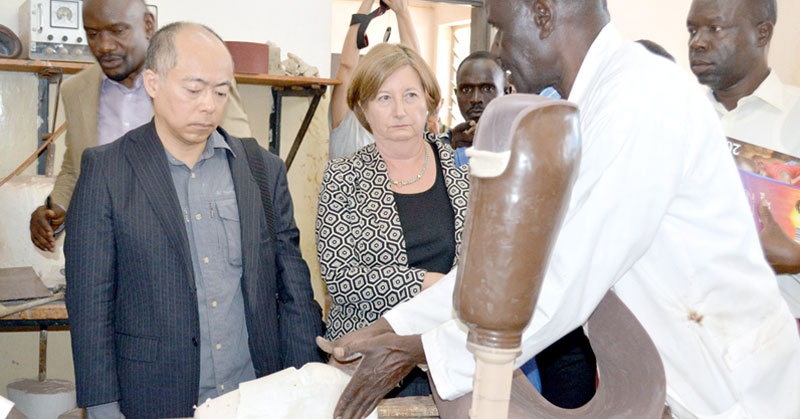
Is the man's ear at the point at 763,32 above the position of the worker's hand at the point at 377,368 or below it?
above

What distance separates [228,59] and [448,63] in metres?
7.16

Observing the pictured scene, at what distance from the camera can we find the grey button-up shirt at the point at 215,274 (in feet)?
6.93

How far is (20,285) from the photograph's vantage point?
2912 mm

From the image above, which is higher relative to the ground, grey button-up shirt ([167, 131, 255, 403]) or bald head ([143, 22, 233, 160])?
bald head ([143, 22, 233, 160])

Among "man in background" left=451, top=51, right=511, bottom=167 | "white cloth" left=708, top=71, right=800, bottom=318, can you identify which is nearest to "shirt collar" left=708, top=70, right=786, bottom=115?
"white cloth" left=708, top=71, right=800, bottom=318

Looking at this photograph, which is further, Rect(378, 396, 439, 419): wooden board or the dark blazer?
the dark blazer

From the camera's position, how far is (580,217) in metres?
1.06

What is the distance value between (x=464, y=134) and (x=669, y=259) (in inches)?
95.5

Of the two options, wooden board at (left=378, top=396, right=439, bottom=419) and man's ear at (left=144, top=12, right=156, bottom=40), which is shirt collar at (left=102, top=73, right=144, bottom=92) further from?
wooden board at (left=378, top=396, right=439, bottom=419)

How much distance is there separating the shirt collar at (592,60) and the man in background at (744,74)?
55.3 inches

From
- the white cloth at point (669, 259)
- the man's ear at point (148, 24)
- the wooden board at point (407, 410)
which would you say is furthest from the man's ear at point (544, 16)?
the man's ear at point (148, 24)

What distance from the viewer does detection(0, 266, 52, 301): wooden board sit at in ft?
9.38

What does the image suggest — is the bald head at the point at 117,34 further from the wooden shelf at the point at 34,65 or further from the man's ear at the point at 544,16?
the man's ear at the point at 544,16

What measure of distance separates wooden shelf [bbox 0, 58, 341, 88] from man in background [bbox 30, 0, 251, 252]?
105cm
